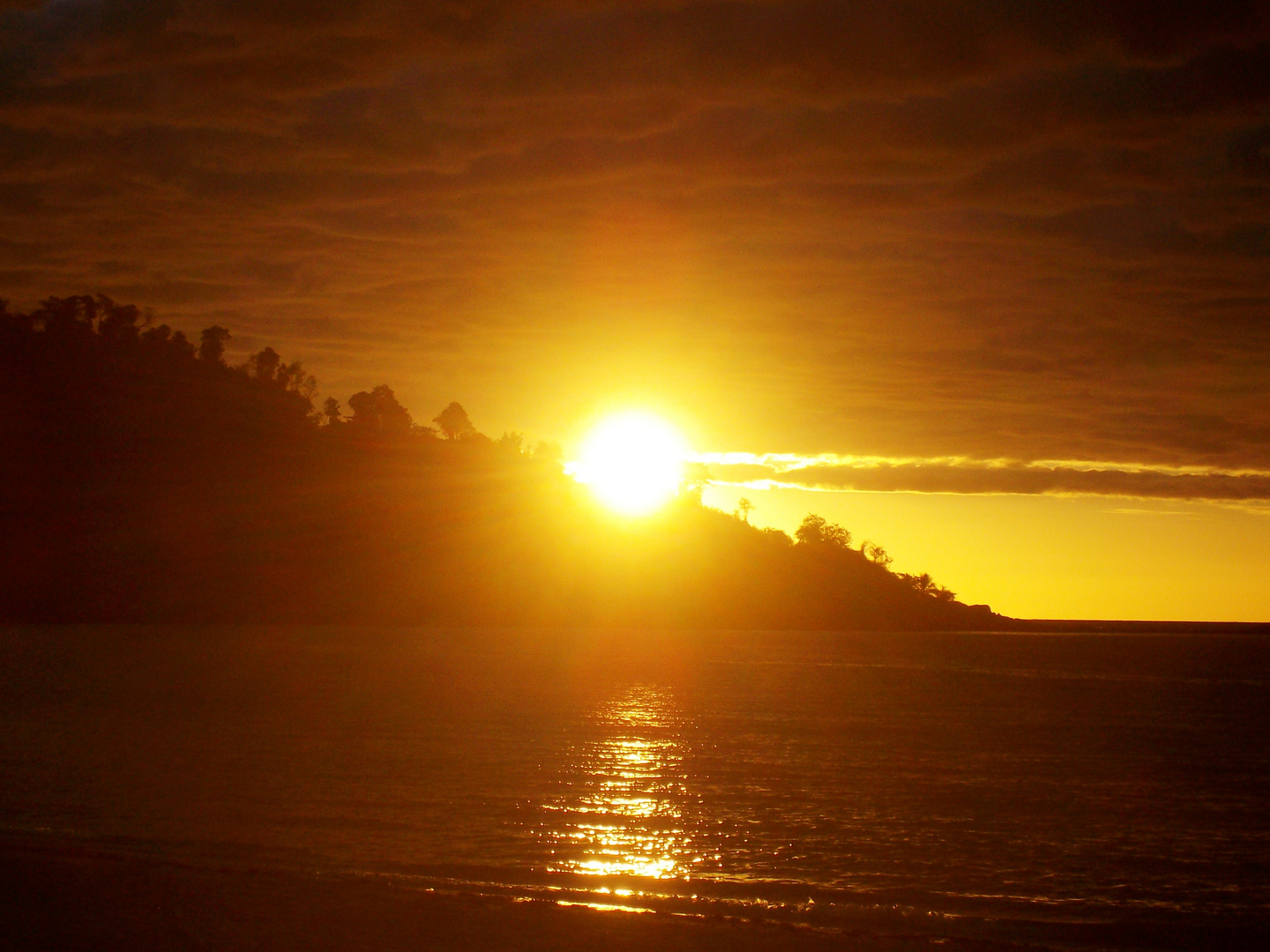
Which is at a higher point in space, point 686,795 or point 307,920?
point 686,795

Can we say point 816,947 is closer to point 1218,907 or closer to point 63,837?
point 1218,907

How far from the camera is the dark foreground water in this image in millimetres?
17422

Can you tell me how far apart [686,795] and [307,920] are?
1340 cm

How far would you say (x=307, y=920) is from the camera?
45.9ft

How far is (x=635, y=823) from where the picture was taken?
866 inches

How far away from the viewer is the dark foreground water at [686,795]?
1742cm

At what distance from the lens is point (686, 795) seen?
26078 mm

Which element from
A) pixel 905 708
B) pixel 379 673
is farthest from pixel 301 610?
pixel 905 708

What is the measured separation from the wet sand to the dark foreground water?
33.4 inches

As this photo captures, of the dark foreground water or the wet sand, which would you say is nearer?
the wet sand

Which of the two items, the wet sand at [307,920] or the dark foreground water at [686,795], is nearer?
the wet sand at [307,920]

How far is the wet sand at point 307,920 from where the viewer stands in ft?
43.3

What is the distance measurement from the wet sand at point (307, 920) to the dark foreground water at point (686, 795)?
2.78 ft

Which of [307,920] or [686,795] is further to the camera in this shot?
[686,795]
